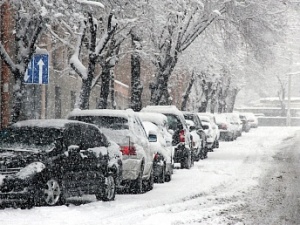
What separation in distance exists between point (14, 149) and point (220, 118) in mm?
Answer: 34583

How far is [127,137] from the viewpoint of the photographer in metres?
16.5

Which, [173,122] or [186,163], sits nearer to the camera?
[173,122]

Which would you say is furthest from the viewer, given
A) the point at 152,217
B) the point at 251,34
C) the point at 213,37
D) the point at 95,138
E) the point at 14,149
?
the point at 213,37

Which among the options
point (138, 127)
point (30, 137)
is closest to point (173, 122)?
point (138, 127)

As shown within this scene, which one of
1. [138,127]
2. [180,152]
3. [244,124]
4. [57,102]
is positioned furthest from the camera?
[244,124]

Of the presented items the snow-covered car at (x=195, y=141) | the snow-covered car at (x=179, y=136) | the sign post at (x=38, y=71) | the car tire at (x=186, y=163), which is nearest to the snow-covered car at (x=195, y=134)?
the snow-covered car at (x=195, y=141)

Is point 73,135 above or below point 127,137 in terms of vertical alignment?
above

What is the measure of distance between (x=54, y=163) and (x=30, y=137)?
954mm

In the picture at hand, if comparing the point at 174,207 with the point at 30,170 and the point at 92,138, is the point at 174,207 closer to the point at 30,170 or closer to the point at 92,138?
the point at 92,138

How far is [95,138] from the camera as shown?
1537 cm

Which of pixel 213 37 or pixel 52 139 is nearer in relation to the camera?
pixel 52 139

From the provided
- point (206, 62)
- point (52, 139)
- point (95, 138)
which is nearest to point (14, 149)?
point (52, 139)

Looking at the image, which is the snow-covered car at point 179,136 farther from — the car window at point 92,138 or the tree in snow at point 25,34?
the car window at point 92,138

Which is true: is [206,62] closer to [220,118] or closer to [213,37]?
[220,118]
